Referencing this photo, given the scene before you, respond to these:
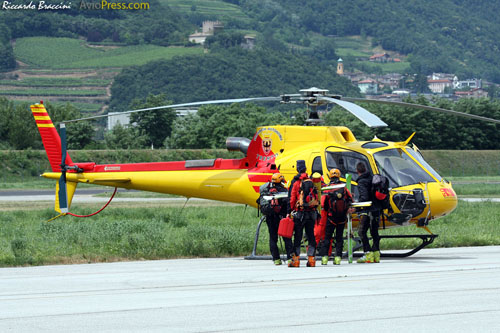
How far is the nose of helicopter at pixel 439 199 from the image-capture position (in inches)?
631

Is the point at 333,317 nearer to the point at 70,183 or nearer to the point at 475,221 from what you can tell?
the point at 70,183

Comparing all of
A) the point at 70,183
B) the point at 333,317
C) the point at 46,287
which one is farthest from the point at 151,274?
the point at 70,183

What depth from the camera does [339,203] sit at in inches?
600

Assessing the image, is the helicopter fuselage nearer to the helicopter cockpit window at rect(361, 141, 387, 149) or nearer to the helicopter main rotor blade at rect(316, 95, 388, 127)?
the helicopter cockpit window at rect(361, 141, 387, 149)

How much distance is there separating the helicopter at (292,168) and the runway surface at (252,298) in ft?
4.78

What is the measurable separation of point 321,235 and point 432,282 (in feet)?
13.5

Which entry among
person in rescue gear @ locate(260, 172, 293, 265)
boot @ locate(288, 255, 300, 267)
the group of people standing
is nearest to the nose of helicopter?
the group of people standing

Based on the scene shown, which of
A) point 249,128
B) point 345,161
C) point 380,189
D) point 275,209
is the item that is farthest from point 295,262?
point 249,128

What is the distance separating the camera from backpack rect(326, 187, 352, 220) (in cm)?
1522

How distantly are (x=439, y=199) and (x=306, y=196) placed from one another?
3.08 metres

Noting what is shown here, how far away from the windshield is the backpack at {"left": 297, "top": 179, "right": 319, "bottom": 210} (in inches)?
86.7

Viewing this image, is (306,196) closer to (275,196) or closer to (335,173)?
(275,196)

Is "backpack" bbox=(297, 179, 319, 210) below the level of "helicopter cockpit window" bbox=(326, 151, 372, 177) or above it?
below

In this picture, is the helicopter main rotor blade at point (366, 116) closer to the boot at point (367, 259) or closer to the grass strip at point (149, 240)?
the boot at point (367, 259)
